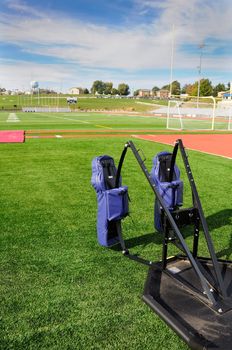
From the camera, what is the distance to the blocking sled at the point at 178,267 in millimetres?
3026

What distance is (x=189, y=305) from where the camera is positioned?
3316mm

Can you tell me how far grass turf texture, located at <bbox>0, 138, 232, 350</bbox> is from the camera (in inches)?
117

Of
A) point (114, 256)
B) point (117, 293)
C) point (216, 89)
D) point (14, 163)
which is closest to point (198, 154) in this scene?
point (14, 163)

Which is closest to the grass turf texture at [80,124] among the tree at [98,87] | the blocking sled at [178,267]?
the blocking sled at [178,267]

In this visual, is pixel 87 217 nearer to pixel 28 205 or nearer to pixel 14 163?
pixel 28 205

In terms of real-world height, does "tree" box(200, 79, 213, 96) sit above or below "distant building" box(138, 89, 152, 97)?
below

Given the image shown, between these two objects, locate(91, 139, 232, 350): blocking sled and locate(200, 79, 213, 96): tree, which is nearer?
locate(91, 139, 232, 350): blocking sled

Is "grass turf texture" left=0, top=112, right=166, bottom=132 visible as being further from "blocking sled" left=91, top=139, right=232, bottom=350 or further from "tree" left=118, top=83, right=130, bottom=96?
"tree" left=118, top=83, right=130, bottom=96

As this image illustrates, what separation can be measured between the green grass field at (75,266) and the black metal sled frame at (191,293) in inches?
4.8

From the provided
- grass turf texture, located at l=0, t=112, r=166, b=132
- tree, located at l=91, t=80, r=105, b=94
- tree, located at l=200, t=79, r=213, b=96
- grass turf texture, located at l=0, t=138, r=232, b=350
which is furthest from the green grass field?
tree, located at l=91, t=80, r=105, b=94

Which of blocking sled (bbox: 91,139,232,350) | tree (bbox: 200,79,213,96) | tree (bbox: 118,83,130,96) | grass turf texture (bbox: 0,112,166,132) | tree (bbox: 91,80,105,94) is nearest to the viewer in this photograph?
blocking sled (bbox: 91,139,232,350)

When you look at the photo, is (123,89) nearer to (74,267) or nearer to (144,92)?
(144,92)

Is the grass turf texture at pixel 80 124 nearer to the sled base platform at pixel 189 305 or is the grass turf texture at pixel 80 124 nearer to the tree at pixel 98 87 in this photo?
the sled base platform at pixel 189 305

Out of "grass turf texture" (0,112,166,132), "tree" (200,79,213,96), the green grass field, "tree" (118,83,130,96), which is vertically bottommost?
the green grass field
